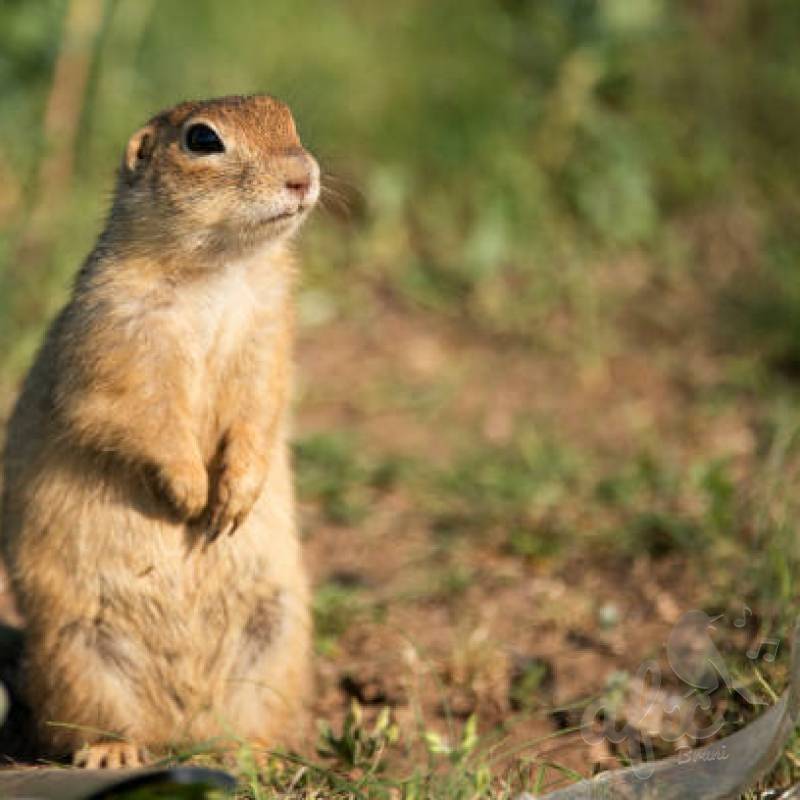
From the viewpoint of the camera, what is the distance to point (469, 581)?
5.32 meters

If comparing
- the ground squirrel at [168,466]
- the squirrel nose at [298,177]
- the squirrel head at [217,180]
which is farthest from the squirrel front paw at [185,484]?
the squirrel nose at [298,177]

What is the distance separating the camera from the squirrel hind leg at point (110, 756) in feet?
12.7

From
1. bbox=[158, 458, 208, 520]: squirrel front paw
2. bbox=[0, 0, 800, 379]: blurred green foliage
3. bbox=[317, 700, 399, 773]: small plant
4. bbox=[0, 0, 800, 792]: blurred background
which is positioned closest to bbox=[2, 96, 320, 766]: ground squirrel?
bbox=[158, 458, 208, 520]: squirrel front paw

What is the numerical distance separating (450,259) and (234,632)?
385cm

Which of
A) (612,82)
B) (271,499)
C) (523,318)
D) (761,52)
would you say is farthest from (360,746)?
(761,52)

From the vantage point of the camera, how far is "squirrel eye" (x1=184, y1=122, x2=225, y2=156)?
392 centimetres

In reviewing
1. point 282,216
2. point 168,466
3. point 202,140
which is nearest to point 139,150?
point 202,140

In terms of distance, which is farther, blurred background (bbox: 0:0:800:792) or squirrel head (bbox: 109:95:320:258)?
blurred background (bbox: 0:0:800:792)

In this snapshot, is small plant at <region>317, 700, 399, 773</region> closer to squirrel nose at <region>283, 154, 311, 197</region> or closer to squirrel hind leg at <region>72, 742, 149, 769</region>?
squirrel hind leg at <region>72, 742, 149, 769</region>

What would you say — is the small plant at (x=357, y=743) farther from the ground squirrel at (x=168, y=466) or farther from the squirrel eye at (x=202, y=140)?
the squirrel eye at (x=202, y=140)

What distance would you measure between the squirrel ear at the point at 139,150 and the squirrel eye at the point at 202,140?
7.3 inches

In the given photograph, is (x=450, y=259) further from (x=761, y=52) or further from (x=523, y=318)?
(x=761, y=52)

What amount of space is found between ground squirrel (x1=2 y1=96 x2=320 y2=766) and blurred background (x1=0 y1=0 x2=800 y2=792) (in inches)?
22.1

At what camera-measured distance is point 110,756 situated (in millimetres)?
3889
